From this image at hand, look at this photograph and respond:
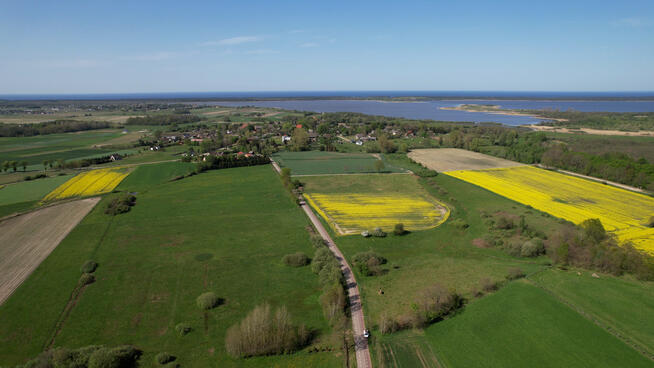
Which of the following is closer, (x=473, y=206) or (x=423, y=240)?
(x=423, y=240)

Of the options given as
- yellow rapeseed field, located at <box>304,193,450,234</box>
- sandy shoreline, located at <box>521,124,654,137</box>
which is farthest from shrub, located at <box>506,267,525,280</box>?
sandy shoreline, located at <box>521,124,654,137</box>

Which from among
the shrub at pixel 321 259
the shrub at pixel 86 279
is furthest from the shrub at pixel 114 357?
the shrub at pixel 321 259

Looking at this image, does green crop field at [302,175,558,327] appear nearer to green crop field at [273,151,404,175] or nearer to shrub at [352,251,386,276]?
shrub at [352,251,386,276]

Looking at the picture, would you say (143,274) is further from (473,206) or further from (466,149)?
(466,149)

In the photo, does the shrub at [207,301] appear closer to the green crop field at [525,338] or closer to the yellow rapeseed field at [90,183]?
the green crop field at [525,338]

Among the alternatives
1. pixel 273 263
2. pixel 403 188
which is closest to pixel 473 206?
pixel 403 188

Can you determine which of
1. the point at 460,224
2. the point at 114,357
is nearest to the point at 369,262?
the point at 460,224
